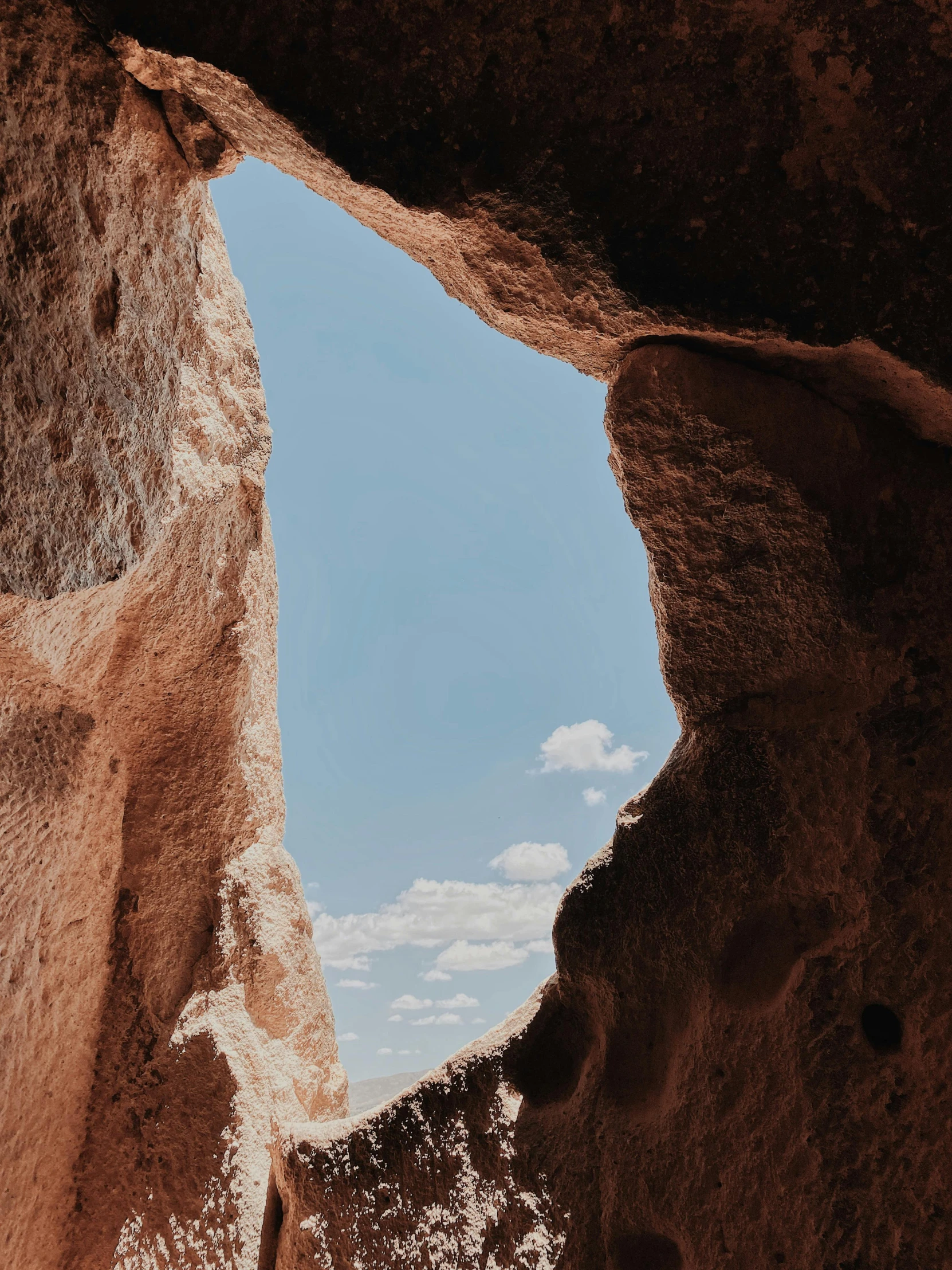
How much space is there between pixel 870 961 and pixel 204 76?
1.89 meters

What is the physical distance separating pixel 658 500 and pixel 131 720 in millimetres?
1470

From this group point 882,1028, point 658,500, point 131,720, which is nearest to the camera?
point 882,1028

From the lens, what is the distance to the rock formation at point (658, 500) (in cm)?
149

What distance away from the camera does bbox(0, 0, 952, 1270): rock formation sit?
1.49m

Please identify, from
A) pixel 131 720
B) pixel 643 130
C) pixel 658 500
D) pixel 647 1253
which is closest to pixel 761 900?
pixel 647 1253

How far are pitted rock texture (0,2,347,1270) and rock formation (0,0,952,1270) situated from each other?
0.01 m

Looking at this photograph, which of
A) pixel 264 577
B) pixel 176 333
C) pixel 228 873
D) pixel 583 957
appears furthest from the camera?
pixel 264 577

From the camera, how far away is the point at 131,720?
2.36 m

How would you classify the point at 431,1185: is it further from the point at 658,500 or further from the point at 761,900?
the point at 658,500

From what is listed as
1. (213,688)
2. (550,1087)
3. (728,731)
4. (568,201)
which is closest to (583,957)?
(550,1087)

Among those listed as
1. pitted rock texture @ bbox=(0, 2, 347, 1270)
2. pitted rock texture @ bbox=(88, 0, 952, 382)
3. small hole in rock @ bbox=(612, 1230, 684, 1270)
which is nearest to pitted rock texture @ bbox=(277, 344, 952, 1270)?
small hole in rock @ bbox=(612, 1230, 684, 1270)

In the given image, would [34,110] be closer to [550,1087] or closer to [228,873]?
[228,873]

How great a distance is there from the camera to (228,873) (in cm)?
245

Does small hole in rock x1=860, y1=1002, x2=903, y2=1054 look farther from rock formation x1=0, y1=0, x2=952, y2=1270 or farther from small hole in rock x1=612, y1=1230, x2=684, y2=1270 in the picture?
small hole in rock x1=612, y1=1230, x2=684, y2=1270
